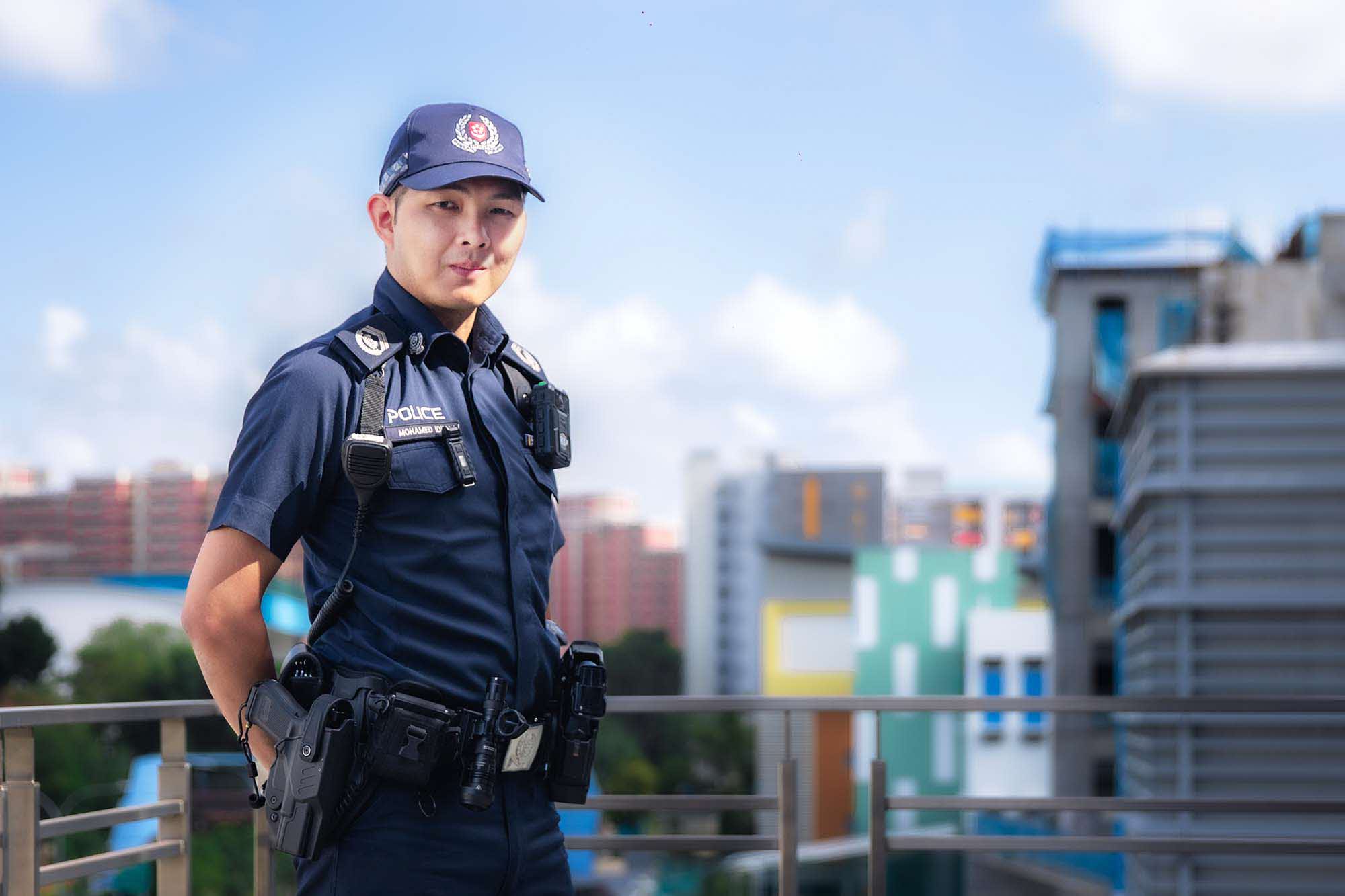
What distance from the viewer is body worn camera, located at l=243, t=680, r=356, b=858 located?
159 centimetres

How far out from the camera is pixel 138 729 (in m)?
42.7

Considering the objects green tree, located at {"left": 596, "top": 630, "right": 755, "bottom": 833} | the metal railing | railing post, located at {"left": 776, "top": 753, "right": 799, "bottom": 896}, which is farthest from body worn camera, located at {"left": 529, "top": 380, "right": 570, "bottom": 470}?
green tree, located at {"left": 596, "top": 630, "right": 755, "bottom": 833}

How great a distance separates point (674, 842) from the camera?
3.24 m

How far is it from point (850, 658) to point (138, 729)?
32802 mm

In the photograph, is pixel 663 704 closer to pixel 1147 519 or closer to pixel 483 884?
pixel 483 884

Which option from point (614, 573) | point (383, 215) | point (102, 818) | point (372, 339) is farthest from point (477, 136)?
point (614, 573)

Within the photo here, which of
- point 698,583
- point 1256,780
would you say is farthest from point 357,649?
point 698,583

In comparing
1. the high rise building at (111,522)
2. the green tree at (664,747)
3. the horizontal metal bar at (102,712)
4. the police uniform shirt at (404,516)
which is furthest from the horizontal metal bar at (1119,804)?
the high rise building at (111,522)

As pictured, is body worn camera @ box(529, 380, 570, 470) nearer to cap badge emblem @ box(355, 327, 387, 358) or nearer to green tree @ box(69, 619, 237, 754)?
cap badge emblem @ box(355, 327, 387, 358)

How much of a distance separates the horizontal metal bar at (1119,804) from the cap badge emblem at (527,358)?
185cm

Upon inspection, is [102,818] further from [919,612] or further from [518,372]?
[919,612]

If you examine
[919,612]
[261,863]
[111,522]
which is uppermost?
[111,522]

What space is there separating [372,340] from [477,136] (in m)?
0.28

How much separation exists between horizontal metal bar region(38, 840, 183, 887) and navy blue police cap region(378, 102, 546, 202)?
A: 1.67 metres
